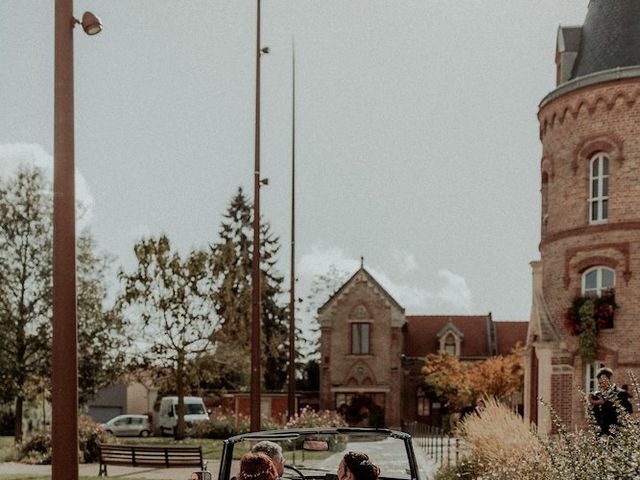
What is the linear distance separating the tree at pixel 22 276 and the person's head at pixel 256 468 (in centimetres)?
2747

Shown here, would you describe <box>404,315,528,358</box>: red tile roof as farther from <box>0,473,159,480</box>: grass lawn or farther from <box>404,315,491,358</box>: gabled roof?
<box>0,473,159,480</box>: grass lawn

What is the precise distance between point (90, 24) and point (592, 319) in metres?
21.4

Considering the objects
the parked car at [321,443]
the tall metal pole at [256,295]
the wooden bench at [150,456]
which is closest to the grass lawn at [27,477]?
the wooden bench at [150,456]

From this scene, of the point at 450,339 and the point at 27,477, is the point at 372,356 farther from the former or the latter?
the point at 27,477

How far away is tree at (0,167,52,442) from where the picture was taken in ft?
105

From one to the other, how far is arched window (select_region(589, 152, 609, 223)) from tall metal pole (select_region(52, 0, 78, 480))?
2174 centimetres

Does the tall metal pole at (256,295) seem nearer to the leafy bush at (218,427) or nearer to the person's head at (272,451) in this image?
the person's head at (272,451)

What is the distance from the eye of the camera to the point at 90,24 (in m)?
8.17

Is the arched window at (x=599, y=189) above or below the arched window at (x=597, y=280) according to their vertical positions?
above

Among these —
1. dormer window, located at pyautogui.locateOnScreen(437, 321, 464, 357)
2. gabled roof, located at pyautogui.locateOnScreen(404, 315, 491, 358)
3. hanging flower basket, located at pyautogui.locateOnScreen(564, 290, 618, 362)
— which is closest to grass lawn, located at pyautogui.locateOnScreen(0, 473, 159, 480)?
hanging flower basket, located at pyautogui.locateOnScreen(564, 290, 618, 362)

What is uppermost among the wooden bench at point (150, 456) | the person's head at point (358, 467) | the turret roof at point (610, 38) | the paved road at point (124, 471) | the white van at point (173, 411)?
the turret roof at point (610, 38)

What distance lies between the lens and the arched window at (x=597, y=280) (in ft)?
89.6

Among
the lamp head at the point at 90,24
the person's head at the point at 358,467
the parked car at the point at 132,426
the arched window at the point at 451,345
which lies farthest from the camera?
the arched window at the point at 451,345

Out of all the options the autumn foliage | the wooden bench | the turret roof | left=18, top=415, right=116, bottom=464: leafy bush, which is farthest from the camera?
the autumn foliage
